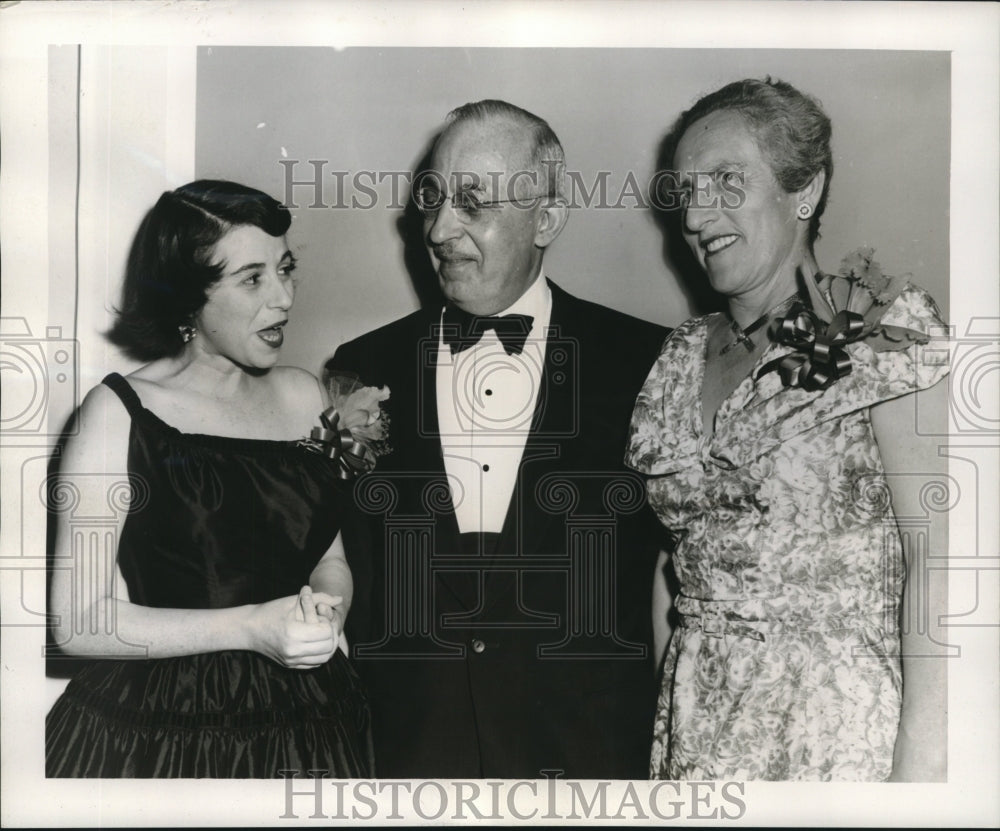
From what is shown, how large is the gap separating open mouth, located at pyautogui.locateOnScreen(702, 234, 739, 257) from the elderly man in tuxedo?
0.26 m

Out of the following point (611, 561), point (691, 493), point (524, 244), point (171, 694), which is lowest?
point (171, 694)

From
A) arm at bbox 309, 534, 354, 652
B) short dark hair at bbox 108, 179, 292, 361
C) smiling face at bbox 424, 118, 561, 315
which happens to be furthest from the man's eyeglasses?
arm at bbox 309, 534, 354, 652

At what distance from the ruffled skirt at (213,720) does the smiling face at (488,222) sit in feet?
3.07

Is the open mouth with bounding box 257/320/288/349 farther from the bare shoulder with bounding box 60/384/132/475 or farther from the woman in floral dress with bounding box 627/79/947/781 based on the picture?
the woman in floral dress with bounding box 627/79/947/781

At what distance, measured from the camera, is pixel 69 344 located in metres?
2.29

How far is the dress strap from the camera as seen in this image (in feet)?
7.28

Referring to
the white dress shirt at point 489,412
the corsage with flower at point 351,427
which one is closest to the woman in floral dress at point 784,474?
the white dress shirt at point 489,412

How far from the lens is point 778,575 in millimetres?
2121

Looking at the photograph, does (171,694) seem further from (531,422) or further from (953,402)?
(953,402)

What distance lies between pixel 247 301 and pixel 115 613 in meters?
0.78

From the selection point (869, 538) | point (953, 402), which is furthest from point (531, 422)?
point (953, 402)

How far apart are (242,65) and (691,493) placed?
4.77 ft

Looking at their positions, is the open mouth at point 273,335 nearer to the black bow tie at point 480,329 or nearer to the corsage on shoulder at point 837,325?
the black bow tie at point 480,329

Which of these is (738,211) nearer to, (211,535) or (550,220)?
(550,220)
